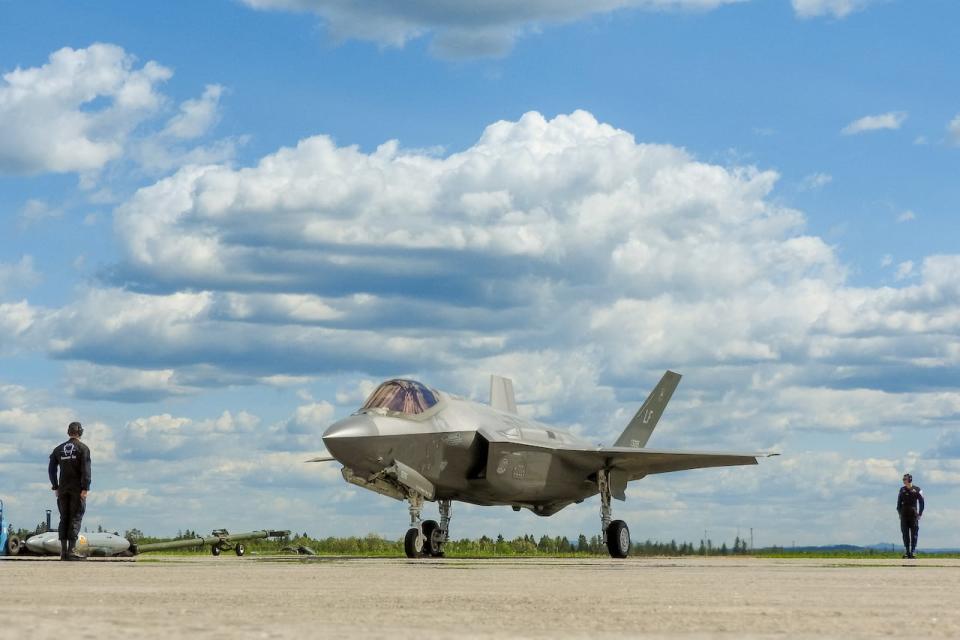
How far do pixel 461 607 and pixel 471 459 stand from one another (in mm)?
16240

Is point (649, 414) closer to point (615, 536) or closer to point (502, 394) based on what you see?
point (502, 394)

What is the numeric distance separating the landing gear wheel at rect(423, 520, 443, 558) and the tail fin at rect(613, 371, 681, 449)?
34.5ft

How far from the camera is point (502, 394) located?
31.9m

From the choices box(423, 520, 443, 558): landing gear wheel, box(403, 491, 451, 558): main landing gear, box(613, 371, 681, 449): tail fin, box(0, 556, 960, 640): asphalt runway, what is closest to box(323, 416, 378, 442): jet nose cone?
box(403, 491, 451, 558): main landing gear

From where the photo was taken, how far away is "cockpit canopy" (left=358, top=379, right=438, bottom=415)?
2250 centimetres

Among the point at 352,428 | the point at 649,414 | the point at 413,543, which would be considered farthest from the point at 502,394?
the point at 352,428

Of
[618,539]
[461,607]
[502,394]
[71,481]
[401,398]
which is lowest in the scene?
[461,607]

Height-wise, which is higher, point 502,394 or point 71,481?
point 502,394

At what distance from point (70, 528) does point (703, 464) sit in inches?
660

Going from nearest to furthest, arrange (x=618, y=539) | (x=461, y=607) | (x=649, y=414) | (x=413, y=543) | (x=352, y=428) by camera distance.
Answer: (x=461, y=607) < (x=352, y=428) < (x=413, y=543) < (x=618, y=539) < (x=649, y=414)

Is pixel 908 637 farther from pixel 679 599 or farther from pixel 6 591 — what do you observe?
pixel 6 591

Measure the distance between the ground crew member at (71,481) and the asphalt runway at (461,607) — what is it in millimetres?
4785

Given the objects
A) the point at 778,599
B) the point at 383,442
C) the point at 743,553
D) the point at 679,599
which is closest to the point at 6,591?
the point at 679,599

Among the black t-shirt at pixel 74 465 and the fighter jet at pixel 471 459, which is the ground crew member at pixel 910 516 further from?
the black t-shirt at pixel 74 465
